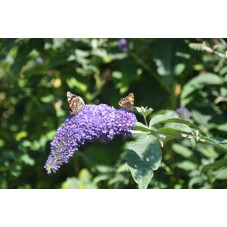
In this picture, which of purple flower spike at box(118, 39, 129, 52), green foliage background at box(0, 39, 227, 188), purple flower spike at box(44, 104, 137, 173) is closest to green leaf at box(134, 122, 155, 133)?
purple flower spike at box(44, 104, 137, 173)

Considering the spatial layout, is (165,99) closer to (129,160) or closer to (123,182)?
(123,182)

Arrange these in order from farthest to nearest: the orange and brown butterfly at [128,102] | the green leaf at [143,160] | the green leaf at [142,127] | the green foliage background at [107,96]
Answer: the green foliage background at [107,96] → the orange and brown butterfly at [128,102] → the green leaf at [142,127] → the green leaf at [143,160]

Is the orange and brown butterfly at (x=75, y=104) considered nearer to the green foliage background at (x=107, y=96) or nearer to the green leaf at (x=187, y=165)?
the green foliage background at (x=107, y=96)

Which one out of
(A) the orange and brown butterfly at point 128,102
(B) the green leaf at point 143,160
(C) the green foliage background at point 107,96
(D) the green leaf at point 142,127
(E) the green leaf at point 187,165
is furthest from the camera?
(C) the green foliage background at point 107,96

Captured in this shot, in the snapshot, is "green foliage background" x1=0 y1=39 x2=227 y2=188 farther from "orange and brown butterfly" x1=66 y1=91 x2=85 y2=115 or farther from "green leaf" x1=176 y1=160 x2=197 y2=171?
"orange and brown butterfly" x1=66 y1=91 x2=85 y2=115

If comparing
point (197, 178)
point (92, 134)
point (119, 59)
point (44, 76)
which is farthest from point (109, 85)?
point (92, 134)

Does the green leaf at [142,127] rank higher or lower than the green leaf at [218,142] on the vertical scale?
higher

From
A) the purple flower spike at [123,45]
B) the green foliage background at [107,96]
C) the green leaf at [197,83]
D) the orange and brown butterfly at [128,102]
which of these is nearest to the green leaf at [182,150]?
the green foliage background at [107,96]
